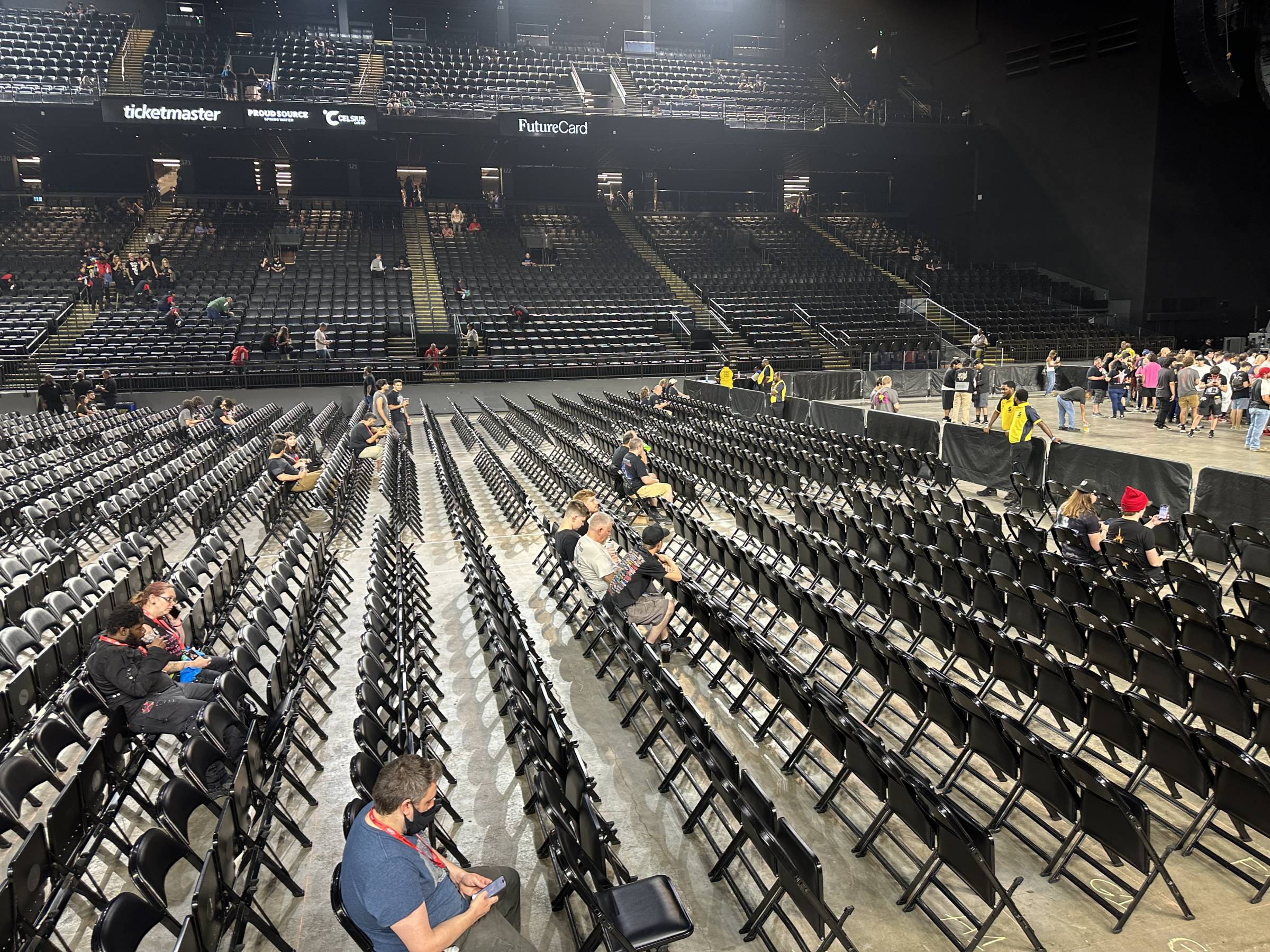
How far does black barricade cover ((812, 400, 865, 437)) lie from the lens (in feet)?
47.3

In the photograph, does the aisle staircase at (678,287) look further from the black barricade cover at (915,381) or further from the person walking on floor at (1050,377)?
the person walking on floor at (1050,377)

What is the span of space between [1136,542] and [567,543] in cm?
470

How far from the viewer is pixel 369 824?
9.18 feet

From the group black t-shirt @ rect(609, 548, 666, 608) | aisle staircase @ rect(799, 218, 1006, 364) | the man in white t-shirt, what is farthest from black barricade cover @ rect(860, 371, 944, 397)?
black t-shirt @ rect(609, 548, 666, 608)

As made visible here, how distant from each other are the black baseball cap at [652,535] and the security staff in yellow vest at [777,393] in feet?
37.9

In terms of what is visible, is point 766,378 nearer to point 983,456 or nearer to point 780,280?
point 983,456

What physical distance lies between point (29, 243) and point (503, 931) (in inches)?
1351

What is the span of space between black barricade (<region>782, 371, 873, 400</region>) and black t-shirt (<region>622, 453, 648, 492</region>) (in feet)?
41.4

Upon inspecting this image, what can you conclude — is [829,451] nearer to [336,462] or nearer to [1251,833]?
[336,462]

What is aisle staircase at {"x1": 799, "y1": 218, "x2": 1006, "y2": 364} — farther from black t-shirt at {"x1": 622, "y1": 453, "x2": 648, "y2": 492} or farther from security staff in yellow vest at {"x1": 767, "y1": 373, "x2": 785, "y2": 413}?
black t-shirt at {"x1": 622, "y1": 453, "x2": 648, "y2": 492}

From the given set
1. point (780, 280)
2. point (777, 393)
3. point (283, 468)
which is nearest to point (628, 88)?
point (780, 280)

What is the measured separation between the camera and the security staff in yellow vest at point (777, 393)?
56.8ft

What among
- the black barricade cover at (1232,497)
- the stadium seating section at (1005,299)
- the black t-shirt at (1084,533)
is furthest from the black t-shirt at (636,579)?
the stadium seating section at (1005,299)

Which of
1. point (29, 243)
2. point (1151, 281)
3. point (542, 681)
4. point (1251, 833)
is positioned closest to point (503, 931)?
point (542, 681)
